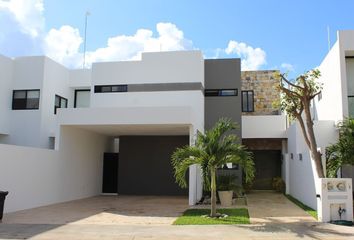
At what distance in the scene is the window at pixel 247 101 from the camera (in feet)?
80.0

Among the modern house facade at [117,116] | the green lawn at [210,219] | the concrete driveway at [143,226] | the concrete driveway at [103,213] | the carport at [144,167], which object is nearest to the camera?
the concrete driveway at [143,226]

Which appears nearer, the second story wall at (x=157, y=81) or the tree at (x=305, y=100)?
the tree at (x=305, y=100)

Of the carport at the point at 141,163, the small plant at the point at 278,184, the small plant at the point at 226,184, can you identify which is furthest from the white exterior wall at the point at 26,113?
the small plant at the point at 278,184

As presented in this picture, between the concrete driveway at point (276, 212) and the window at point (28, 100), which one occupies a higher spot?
the window at point (28, 100)

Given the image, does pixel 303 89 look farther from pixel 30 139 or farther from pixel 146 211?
pixel 30 139

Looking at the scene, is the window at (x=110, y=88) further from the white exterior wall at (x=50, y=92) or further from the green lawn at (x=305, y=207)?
the green lawn at (x=305, y=207)

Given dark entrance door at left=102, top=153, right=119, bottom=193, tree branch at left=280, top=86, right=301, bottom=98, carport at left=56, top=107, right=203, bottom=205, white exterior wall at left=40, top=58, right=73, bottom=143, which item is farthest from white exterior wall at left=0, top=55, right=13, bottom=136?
tree branch at left=280, top=86, right=301, bottom=98

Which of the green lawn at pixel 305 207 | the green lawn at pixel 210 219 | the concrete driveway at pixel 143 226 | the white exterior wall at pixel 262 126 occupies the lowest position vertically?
the concrete driveway at pixel 143 226

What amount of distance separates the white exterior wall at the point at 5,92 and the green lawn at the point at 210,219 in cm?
1185

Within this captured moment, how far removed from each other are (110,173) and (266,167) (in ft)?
31.4

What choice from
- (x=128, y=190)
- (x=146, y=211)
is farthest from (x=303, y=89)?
(x=128, y=190)

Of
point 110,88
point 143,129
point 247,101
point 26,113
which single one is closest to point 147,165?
point 143,129

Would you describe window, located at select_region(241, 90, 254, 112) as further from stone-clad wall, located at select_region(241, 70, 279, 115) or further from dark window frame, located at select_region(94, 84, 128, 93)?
dark window frame, located at select_region(94, 84, 128, 93)

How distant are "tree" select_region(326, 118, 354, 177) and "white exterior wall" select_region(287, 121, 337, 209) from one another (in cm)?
60
